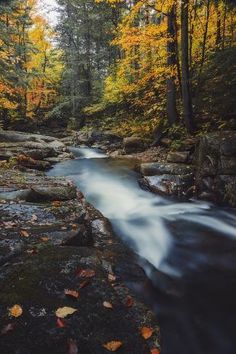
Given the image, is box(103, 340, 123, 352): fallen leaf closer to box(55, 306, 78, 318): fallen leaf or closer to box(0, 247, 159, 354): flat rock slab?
box(0, 247, 159, 354): flat rock slab

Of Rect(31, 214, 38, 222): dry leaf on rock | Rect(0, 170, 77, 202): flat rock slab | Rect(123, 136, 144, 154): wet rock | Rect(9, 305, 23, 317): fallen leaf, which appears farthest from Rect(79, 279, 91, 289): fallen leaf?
Rect(123, 136, 144, 154): wet rock

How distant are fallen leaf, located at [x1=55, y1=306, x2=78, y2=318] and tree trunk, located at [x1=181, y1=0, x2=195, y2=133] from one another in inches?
352

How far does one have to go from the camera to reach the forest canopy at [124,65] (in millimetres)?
11023

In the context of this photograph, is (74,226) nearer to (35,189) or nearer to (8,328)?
(35,189)

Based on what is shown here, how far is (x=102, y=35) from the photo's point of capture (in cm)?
2506

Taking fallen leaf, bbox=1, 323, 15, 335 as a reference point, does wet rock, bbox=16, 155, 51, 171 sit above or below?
above

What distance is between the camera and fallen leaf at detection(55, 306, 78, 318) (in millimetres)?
3105

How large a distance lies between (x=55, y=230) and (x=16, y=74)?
38.6 ft

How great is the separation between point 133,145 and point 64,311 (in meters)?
11.3

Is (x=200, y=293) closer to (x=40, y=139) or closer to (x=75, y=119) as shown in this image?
(x=40, y=139)

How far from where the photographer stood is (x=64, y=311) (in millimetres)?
3160

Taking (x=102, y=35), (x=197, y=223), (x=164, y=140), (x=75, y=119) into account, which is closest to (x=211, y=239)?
(x=197, y=223)

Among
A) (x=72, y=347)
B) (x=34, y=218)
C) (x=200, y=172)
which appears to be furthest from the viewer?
(x=200, y=172)

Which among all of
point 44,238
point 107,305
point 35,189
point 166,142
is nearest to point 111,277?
point 107,305
